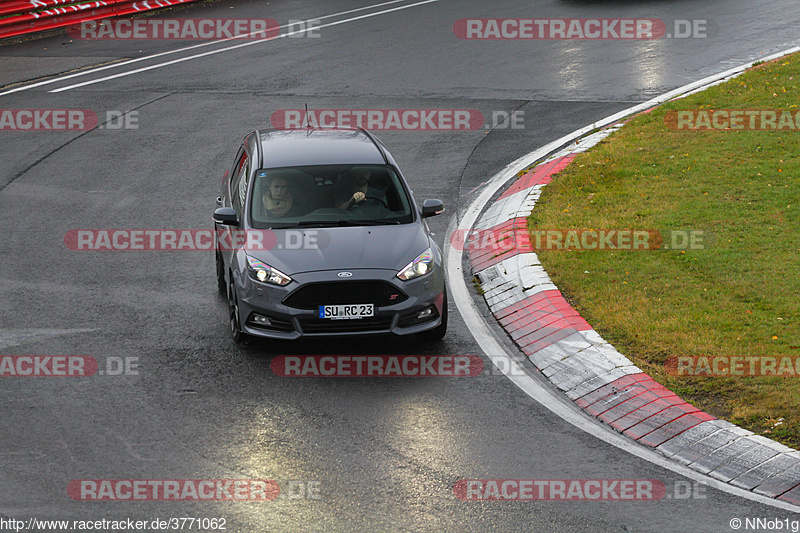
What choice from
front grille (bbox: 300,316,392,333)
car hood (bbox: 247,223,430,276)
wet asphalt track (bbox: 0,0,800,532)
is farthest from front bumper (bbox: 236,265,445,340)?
wet asphalt track (bbox: 0,0,800,532)

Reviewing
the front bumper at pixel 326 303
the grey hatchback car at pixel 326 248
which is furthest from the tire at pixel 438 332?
the front bumper at pixel 326 303

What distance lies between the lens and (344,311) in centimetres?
877

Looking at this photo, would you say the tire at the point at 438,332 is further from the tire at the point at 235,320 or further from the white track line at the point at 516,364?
the tire at the point at 235,320

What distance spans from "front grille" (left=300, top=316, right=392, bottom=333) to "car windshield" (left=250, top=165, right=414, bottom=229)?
1.13m

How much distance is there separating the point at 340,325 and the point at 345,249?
73 centimetres

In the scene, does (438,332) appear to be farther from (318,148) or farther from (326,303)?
(318,148)

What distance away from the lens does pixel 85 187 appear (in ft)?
46.6

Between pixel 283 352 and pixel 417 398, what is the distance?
5.17 feet

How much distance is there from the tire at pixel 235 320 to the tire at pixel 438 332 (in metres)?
1.70

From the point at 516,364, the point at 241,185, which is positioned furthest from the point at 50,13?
the point at 516,364

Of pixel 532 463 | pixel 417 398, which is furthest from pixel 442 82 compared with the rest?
pixel 532 463

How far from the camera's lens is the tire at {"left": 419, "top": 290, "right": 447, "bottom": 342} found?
9.23 meters

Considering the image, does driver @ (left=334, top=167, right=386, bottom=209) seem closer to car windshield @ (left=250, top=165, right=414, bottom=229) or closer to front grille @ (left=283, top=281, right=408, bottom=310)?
car windshield @ (left=250, top=165, right=414, bottom=229)

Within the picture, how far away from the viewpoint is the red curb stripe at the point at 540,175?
13.6 m
